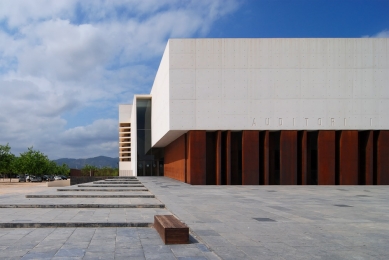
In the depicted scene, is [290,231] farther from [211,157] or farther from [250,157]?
[211,157]

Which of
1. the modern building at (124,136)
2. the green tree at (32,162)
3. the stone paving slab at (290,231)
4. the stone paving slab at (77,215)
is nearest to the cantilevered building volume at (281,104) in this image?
the stone paving slab at (290,231)

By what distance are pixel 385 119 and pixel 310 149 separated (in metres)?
6.07

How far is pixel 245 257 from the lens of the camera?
594 centimetres

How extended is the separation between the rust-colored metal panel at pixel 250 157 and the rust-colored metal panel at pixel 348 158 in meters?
6.63

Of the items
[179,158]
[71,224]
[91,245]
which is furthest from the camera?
[179,158]

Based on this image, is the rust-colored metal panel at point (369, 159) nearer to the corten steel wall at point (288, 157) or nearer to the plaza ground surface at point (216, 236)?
the corten steel wall at point (288, 157)

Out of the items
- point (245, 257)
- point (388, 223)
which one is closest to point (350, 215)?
point (388, 223)

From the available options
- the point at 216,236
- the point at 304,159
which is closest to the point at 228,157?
the point at 304,159

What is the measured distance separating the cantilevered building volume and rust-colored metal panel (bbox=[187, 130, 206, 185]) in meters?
0.08

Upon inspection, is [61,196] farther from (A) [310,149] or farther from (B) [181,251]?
(A) [310,149]

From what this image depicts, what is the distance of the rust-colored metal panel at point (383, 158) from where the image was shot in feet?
90.6

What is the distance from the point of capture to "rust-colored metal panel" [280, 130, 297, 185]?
89.1 ft

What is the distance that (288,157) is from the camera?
89.6 ft

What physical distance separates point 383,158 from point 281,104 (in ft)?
30.1
